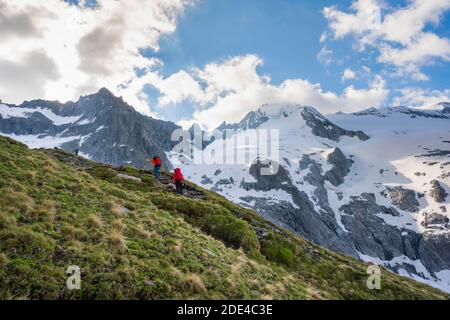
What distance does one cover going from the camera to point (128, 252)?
14.3m

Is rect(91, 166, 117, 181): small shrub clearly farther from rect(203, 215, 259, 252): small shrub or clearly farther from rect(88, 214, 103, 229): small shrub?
rect(88, 214, 103, 229): small shrub

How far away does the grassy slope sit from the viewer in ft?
38.5

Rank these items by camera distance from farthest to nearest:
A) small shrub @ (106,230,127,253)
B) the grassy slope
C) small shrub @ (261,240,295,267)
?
small shrub @ (261,240,295,267) → small shrub @ (106,230,127,253) → the grassy slope

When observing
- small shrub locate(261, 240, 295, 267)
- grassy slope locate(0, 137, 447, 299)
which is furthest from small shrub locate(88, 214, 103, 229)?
small shrub locate(261, 240, 295, 267)

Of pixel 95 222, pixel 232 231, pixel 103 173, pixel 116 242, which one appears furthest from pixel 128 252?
pixel 103 173

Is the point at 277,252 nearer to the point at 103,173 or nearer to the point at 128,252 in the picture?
the point at 128,252

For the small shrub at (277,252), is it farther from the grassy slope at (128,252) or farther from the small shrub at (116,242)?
the small shrub at (116,242)

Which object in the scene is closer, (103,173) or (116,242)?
(116,242)

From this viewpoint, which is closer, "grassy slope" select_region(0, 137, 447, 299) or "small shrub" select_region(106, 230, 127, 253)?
"grassy slope" select_region(0, 137, 447, 299)

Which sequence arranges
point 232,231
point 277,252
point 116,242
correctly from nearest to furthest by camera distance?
1. point 116,242
2. point 277,252
3. point 232,231

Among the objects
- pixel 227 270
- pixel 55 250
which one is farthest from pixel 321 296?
pixel 55 250

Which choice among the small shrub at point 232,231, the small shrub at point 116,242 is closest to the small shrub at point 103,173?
the small shrub at point 232,231

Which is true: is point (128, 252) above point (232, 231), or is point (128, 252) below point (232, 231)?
below

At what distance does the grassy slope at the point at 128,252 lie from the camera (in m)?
11.8
